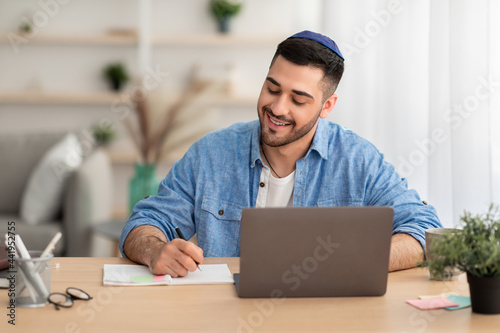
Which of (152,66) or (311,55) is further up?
(152,66)

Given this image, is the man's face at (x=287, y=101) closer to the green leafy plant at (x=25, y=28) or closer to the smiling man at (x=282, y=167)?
the smiling man at (x=282, y=167)

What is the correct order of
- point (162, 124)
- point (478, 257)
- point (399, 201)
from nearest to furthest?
point (478, 257), point (399, 201), point (162, 124)

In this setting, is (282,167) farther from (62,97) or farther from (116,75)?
(62,97)

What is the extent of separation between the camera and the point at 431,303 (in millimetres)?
1269

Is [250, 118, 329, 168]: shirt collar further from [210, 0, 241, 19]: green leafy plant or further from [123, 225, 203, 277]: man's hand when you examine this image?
[210, 0, 241, 19]: green leafy plant

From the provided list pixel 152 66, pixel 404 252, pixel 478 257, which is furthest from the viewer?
pixel 152 66

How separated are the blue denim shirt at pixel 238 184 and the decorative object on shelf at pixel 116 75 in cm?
295

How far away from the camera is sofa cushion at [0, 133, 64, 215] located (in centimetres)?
383

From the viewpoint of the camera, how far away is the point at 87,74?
4.89 m

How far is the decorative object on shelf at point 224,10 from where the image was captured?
4742 mm

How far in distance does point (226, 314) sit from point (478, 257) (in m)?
0.47

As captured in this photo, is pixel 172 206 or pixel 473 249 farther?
pixel 172 206

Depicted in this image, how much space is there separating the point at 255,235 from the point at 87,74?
3946 mm

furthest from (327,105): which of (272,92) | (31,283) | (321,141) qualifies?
(31,283)
